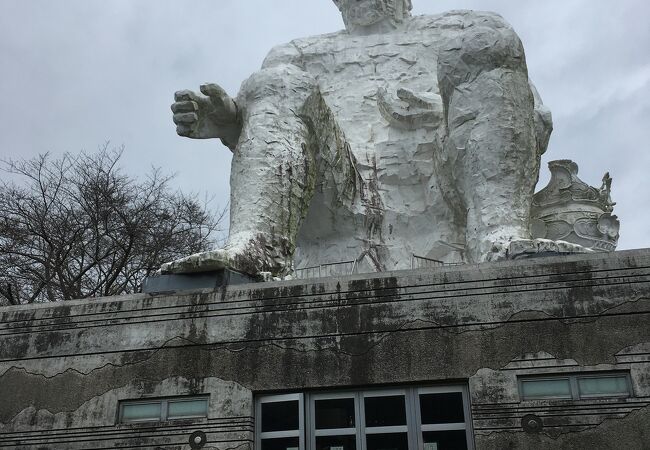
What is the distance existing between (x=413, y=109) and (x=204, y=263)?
2.32 meters

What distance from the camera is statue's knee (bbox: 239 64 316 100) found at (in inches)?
186

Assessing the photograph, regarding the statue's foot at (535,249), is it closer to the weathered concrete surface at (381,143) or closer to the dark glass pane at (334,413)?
the weathered concrete surface at (381,143)

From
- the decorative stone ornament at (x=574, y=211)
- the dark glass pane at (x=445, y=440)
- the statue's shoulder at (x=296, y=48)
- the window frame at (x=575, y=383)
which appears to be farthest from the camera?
the statue's shoulder at (x=296, y=48)

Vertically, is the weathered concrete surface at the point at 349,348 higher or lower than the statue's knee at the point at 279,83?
lower

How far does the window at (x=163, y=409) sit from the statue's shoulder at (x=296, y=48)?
3023mm

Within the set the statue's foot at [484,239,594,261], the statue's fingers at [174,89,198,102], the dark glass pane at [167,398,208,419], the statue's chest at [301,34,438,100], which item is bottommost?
the dark glass pane at [167,398,208,419]

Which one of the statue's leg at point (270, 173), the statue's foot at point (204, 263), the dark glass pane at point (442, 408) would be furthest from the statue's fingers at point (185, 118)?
the dark glass pane at point (442, 408)

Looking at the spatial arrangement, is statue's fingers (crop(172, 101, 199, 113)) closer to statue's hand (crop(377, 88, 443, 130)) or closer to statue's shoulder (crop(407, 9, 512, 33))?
statue's hand (crop(377, 88, 443, 130))

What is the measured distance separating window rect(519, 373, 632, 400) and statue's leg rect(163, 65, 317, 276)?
1582 millimetres

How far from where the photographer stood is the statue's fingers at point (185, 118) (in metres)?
4.59

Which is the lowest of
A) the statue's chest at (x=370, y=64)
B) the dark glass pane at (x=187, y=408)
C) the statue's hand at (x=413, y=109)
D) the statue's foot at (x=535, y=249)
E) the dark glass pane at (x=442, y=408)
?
the dark glass pane at (x=442, y=408)

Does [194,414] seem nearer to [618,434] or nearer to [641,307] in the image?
[618,434]

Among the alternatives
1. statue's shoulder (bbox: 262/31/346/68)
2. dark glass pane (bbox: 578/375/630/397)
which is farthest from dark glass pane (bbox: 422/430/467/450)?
statue's shoulder (bbox: 262/31/346/68)

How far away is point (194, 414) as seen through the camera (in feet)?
12.1
